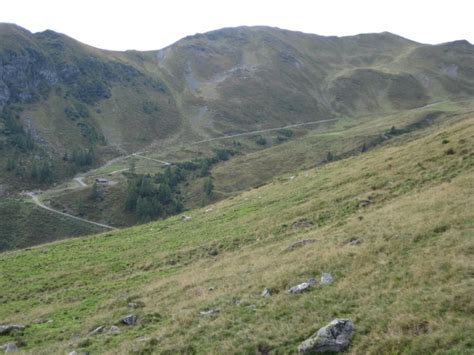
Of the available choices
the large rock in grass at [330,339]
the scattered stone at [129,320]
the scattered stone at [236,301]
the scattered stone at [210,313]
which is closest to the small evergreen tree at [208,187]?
the scattered stone at [129,320]

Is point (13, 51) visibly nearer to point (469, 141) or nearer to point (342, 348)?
point (469, 141)

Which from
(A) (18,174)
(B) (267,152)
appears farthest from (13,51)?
(B) (267,152)

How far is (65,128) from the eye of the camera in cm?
17275

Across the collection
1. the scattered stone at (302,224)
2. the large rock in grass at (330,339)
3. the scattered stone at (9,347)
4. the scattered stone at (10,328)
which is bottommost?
the scattered stone at (10,328)

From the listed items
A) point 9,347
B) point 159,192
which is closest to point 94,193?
point 159,192

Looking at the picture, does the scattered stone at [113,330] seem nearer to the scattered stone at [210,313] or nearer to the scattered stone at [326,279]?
the scattered stone at [210,313]

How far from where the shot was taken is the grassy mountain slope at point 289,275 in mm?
13789

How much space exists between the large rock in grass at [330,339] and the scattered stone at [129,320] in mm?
9948

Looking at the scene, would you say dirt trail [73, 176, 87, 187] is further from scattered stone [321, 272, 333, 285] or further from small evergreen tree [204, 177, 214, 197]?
scattered stone [321, 272, 333, 285]

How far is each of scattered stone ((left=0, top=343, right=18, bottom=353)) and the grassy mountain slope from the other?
604 millimetres

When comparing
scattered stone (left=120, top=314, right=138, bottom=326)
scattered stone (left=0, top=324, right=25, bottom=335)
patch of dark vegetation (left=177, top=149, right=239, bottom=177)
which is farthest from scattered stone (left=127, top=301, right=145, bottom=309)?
A: patch of dark vegetation (left=177, top=149, right=239, bottom=177)

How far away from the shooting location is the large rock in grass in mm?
12445

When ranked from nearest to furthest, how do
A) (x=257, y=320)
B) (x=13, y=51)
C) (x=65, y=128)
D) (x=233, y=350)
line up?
(x=233, y=350), (x=257, y=320), (x=65, y=128), (x=13, y=51)

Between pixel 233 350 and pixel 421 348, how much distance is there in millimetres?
5834
